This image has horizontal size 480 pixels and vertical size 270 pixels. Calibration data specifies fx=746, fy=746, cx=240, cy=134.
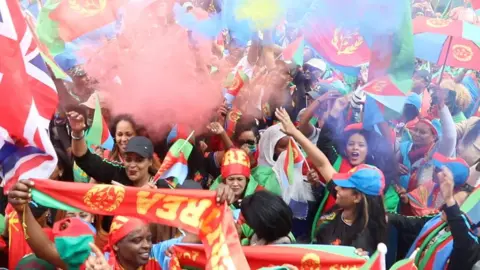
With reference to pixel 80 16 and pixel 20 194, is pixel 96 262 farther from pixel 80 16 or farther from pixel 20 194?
pixel 80 16

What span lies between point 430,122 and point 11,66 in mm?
3861

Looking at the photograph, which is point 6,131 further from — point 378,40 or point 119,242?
point 378,40

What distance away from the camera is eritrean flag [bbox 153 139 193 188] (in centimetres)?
518

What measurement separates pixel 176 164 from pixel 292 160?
970 mm

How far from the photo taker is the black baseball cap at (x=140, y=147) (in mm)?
4938

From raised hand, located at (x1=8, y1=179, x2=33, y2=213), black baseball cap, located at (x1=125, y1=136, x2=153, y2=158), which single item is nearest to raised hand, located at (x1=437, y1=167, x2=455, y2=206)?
black baseball cap, located at (x1=125, y1=136, x2=153, y2=158)

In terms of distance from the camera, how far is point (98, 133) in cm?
539

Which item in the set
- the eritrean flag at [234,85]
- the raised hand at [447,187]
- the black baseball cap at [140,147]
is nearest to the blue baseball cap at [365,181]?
the raised hand at [447,187]

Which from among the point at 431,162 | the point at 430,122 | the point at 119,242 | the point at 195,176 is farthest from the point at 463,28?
the point at 119,242

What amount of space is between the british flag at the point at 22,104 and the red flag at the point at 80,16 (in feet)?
7.65

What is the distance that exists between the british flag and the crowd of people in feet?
0.90

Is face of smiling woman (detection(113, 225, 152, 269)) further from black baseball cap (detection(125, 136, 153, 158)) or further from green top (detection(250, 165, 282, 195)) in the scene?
green top (detection(250, 165, 282, 195))

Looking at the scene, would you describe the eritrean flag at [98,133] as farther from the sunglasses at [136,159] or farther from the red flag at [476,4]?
the red flag at [476,4]

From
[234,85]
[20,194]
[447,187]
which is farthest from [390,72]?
[20,194]
